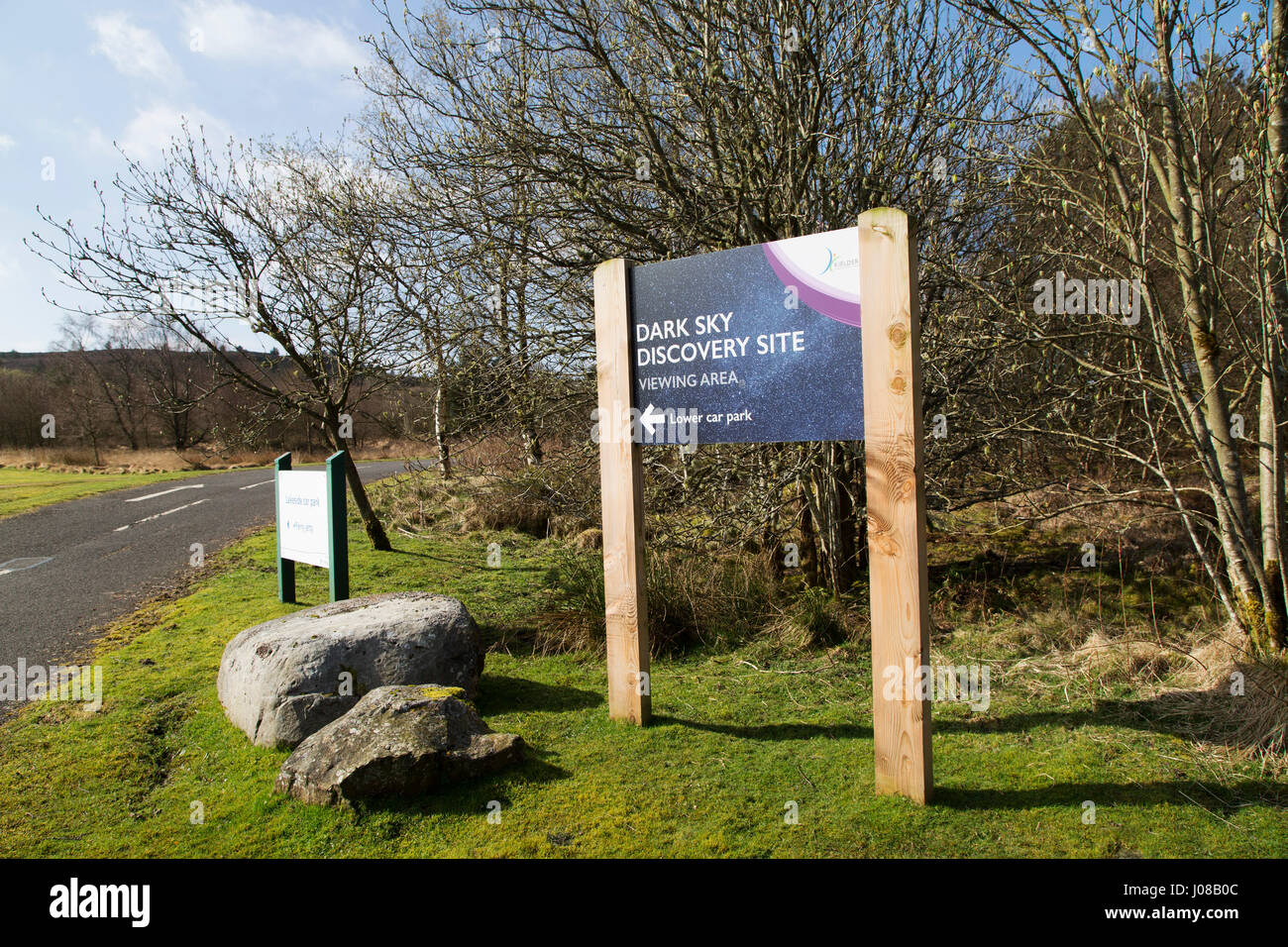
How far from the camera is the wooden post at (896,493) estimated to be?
3.64 meters

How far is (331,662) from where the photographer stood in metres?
4.89

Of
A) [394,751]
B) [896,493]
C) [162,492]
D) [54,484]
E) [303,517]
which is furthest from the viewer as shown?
[54,484]

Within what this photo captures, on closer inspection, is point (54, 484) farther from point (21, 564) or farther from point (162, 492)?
point (21, 564)

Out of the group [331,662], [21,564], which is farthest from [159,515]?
[331,662]

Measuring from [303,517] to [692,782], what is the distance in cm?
484

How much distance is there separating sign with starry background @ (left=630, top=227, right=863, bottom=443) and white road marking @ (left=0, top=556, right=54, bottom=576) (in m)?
9.59

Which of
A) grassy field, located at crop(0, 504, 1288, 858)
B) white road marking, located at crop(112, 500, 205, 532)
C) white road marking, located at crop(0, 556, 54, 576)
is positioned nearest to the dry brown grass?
grassy field, located at crop(0, 504, 1288, 858)

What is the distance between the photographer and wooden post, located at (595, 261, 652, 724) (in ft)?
15.8

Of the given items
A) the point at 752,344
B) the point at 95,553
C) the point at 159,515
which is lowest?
the point at 95,553

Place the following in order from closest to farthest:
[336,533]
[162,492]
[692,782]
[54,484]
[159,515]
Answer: [692,782] < [336,533] < [159,515] < [162,492] < [54,484]

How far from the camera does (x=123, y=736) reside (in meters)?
4.93

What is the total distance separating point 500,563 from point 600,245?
4165mm
